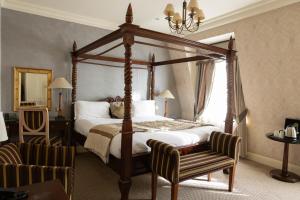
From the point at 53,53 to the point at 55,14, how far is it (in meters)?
0.73

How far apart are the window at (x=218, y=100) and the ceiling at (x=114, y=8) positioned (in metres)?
1.19

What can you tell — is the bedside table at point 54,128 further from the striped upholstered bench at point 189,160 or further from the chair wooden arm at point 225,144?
the chair wooden arm at point 225,144

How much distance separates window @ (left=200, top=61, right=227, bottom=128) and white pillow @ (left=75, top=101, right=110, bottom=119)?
7.99ft

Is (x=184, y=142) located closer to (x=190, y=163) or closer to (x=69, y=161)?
A: (x=190, y=163)

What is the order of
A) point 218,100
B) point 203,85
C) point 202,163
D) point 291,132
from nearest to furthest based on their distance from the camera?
point 202,163 → point 291,132 → point 218,100 → point 203,85

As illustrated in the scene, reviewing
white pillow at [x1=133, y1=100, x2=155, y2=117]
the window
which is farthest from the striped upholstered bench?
the window

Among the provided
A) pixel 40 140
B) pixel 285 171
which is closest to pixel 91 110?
pixel 40 140

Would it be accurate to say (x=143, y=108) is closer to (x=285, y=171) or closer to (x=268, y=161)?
(x=268, y=161)

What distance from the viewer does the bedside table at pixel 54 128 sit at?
3297 mm

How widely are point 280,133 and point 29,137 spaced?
4001 millimetres

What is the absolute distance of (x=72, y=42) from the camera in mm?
4191

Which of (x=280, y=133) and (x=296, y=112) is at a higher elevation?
(x=296, y=112)

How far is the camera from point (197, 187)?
2891 mm

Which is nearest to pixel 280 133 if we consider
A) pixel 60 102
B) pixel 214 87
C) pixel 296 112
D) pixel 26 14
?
pixel 296 112
